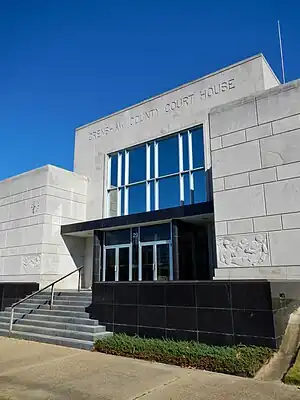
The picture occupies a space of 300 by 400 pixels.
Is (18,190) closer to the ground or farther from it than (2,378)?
farther from it

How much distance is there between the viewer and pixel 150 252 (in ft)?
49.4

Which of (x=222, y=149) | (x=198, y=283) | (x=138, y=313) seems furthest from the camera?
(x=222, y=149)

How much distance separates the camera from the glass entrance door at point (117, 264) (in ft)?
51.6

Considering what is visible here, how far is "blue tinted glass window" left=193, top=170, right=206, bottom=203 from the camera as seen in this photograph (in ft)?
46.8

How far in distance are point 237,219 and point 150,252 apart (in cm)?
564

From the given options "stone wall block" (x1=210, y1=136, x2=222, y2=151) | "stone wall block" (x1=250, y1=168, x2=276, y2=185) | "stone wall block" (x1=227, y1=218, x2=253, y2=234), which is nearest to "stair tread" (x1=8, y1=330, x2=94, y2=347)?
"stone wall block" (x1=227, y1=218, x2=253, y2=234)

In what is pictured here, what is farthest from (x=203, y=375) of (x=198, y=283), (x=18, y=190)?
(x=18, y=190)

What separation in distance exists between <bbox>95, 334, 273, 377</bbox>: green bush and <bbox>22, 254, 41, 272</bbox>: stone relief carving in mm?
9015

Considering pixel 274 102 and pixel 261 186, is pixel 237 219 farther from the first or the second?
pixel 274 102

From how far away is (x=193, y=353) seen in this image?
6.65 metres

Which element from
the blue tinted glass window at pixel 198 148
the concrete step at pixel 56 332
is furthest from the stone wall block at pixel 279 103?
the concrete step at pixel 56 332

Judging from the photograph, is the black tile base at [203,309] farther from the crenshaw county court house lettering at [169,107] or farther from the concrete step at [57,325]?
the crenshaw county court house lettering at [169,107]

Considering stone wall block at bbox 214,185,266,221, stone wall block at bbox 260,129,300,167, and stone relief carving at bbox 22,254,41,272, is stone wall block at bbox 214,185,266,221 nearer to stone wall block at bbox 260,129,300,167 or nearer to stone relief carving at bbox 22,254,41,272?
stone wall block at bbox 260,129,300,167

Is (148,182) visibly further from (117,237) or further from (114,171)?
(117,237)
